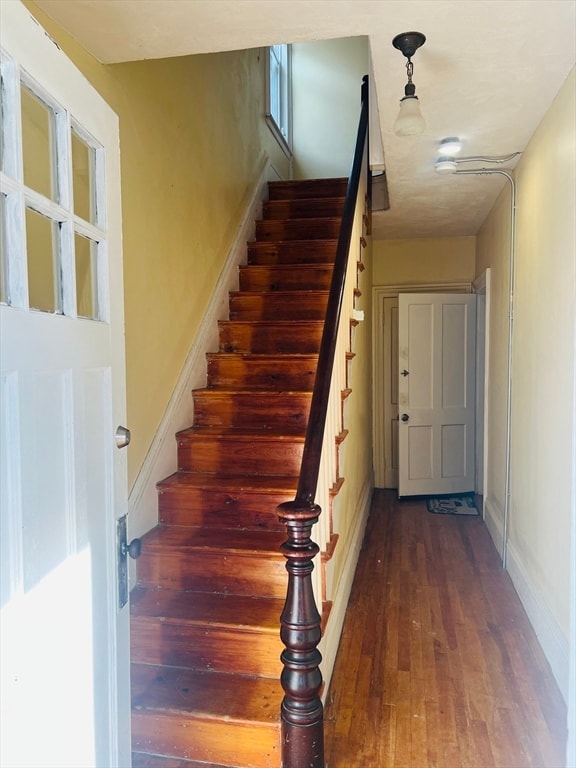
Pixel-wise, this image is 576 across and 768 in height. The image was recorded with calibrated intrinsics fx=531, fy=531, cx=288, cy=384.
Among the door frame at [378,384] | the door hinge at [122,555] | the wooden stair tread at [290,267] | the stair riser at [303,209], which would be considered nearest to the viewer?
the door hinge at [122,555]

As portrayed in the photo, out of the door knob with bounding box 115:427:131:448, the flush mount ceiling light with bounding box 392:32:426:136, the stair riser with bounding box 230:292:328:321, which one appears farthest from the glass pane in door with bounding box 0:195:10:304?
the stair riser with bounding box 230:292:328:321

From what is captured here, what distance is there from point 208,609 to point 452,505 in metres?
3.07

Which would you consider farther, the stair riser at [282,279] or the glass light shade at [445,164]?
the stair riser at [282,279]

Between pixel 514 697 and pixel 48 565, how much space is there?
6.31 ft

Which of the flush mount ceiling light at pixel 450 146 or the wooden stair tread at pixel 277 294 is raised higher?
the flush mount ceiling light at pixel 450 146

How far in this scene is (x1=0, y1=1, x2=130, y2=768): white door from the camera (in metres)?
0.92

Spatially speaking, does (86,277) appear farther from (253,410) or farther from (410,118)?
(253,410)

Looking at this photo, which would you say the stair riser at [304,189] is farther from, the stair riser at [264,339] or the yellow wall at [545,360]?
the stair riser at [264,339]

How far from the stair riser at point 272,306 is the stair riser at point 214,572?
5.48 feet

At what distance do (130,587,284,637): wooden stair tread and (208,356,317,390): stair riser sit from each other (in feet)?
3.96

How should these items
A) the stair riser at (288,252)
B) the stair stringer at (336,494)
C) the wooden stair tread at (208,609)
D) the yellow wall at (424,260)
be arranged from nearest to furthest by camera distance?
1. the wooden stair tread at (208,609)
2. the stair stringer at (336,494)
3. the stair riser at (288,252)
4. the yellow wall at (424,260)

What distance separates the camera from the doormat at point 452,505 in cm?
440

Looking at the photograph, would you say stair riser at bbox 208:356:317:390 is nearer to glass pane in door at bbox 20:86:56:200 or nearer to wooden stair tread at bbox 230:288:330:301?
wooden stair tread at bbox 230:288:330:301

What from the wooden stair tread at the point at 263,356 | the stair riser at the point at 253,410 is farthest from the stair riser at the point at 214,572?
the wooden stair tread at the point at 263,356
